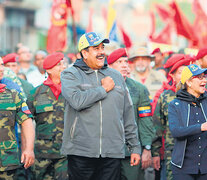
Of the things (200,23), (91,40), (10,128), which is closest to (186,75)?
(91,40)

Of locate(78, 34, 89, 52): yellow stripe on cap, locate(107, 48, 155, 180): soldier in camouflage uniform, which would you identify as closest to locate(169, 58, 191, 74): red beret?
locate(107, 48, 155, 180): soldier in camouflage uniform

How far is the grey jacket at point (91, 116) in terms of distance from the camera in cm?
585

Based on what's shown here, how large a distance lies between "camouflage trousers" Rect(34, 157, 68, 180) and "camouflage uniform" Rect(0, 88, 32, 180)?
5.07ft

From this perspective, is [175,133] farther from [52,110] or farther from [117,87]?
[52,110]

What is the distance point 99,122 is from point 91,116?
4.3 inches

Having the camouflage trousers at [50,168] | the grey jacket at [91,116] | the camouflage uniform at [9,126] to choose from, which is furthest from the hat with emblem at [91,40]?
the camouflage trousers at [50,168]

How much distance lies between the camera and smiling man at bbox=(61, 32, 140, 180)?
19.2ft

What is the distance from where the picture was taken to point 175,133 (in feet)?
21.7

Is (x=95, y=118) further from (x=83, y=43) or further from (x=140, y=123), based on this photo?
(x=140, y=123)

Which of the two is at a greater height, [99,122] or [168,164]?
[99,122]

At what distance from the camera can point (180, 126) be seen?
21.9ft

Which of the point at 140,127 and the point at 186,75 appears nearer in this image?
the point at 186,75

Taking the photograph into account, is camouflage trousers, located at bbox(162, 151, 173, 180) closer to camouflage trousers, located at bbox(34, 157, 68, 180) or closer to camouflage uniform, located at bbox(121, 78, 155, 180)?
camouflage uniform, located at bbox(121, 78, 155, 180)

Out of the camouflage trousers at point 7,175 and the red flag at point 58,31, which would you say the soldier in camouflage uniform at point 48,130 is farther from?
the red flag at point 58,31
